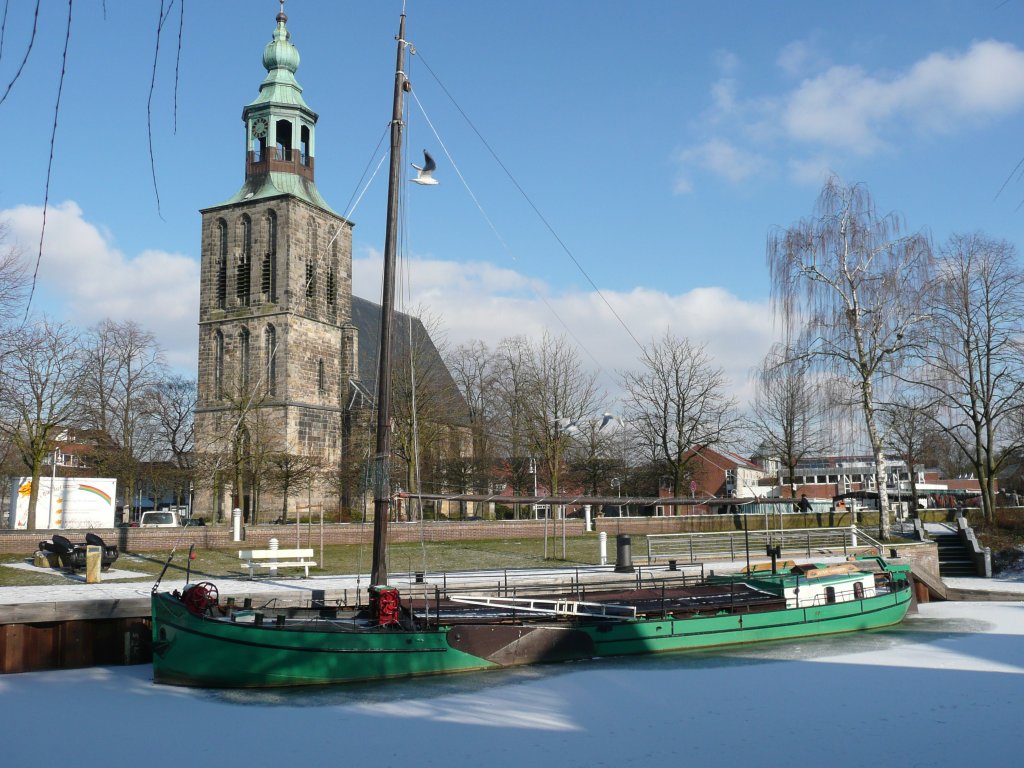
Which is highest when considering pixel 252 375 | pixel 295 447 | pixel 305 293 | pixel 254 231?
pixel 254 231

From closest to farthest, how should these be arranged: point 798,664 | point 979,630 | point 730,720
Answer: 1. point 730,720
2. point 798,664
3. point 979,630

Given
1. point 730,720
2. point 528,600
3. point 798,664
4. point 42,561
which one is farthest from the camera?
point 42,561

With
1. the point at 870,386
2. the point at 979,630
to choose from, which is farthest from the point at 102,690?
the point at 870,386

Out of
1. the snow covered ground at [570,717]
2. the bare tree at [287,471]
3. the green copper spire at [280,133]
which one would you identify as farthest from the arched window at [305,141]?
the snow covered ground at [570,717]

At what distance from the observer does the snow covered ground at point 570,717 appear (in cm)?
1030

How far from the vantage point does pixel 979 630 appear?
19688 mm

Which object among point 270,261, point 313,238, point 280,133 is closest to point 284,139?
point 280,133

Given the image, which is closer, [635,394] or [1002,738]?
[1002,738]

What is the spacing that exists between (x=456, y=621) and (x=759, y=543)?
18213 millimetres

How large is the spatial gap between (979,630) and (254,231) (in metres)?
50.7

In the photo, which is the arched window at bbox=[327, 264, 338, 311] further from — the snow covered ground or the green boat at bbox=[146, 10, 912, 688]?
the snow covered ground

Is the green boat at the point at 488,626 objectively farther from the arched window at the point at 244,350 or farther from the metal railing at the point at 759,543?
the arched window at the point at 244,350

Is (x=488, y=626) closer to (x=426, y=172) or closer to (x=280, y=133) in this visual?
(x=426, y=172)

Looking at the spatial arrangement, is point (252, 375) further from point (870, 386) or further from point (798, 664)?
point (798, 664)
